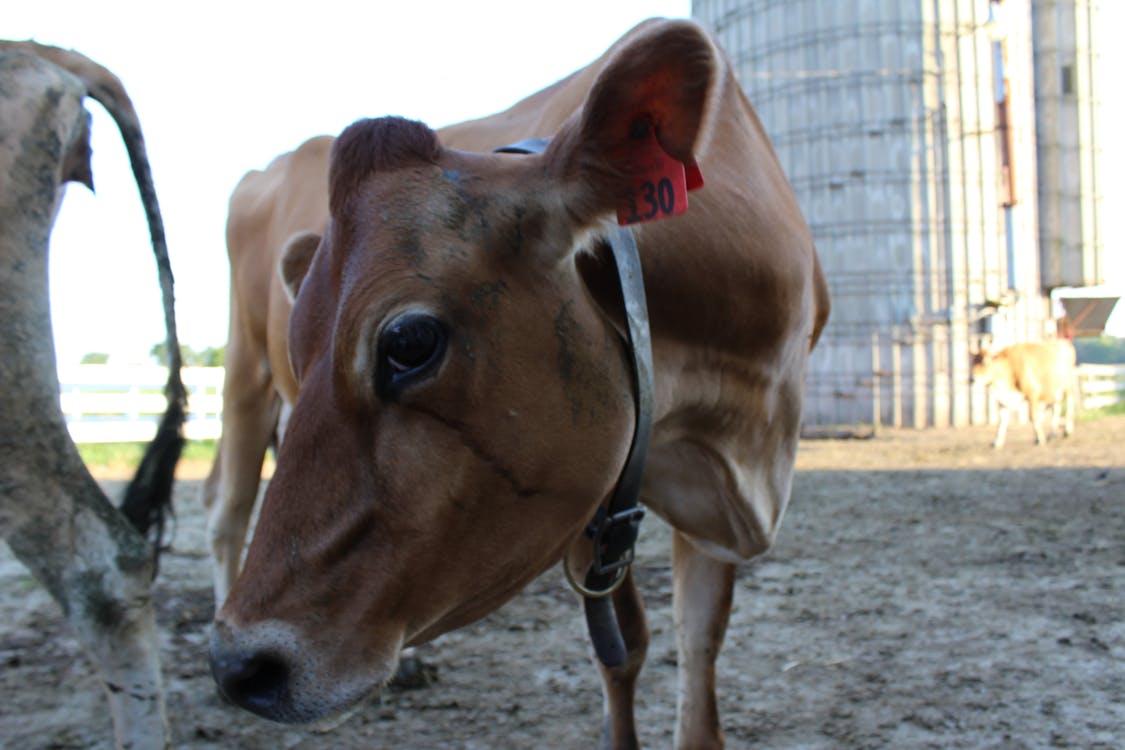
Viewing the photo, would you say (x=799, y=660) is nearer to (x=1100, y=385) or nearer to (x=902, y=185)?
(x=902, y=185)

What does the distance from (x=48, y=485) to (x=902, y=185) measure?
1468cm

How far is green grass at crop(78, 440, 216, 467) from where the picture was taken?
34.4ft

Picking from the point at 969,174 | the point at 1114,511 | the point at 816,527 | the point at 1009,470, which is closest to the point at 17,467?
the point at 816,527

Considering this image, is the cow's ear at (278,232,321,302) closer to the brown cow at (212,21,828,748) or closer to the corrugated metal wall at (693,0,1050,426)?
the brown cow at (212,21,828,748)

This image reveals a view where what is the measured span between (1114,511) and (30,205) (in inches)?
251

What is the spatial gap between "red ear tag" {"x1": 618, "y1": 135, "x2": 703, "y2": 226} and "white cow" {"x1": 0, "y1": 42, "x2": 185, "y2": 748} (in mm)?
1535

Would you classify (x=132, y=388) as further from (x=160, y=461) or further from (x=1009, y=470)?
(x=160, y=461)

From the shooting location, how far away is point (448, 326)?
1454mm

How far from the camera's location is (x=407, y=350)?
4.71 feet

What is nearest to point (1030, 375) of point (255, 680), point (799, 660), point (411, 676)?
point (799, 660)

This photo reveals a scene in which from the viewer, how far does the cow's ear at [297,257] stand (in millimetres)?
2127

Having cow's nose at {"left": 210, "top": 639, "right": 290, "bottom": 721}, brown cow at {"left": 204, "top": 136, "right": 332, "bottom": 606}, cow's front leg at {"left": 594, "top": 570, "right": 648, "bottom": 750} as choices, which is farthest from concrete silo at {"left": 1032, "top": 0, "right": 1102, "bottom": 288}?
cow's nose at {"left": 210, "top": 639, "right": 290, "bottom": 721}

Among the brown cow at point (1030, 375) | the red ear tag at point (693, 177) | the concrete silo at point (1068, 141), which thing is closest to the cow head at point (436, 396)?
the red ear tag at point (693, 177)

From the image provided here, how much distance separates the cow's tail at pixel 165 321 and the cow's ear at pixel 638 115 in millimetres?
1679
